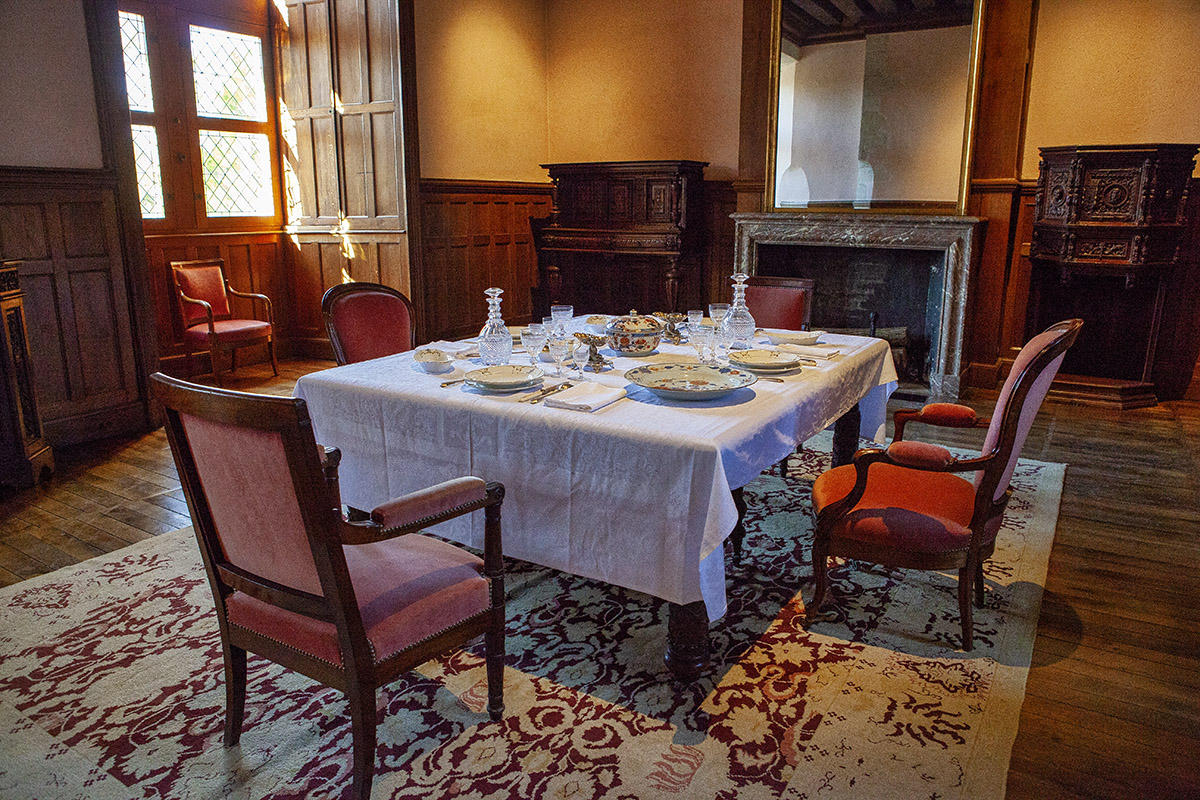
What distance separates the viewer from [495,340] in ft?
8.33

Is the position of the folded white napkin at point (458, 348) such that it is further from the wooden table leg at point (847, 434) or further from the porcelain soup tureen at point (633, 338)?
the wooden table leg at point (847, 434)

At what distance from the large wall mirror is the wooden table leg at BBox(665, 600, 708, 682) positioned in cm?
413

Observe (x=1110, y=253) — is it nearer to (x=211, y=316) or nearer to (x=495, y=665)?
(x=495, y=665)

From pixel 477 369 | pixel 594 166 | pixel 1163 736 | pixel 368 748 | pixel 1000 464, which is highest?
pixel 594 166

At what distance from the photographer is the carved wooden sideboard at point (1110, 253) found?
471 centimetres

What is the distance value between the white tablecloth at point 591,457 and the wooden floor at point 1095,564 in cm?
90

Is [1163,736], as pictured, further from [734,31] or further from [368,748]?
[734,31]

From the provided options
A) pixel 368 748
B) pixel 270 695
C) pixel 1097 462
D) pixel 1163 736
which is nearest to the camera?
pixel 368 748

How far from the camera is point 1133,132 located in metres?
5.17

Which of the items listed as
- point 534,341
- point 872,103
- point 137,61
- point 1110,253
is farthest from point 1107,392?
point 137,61

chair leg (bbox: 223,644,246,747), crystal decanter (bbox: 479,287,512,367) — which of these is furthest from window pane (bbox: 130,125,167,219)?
chair leg (bbox: 223,644,246,747)

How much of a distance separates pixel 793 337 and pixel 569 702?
168cm

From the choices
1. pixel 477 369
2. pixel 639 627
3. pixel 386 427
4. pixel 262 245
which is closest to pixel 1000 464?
pixel 639 627

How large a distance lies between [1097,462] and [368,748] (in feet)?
12.6
